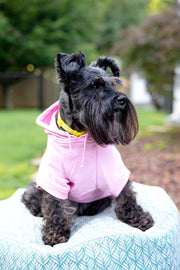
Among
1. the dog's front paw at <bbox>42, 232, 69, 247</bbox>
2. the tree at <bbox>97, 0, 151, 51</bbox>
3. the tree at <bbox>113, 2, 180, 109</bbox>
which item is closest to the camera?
the dog's front paw at <bbox>42, 232, 69, 247</bbox>

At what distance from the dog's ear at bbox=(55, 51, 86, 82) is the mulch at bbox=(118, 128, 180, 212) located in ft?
7.24

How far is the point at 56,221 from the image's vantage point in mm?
2447

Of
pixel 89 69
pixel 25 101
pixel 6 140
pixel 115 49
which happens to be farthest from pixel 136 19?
pixel 89 69

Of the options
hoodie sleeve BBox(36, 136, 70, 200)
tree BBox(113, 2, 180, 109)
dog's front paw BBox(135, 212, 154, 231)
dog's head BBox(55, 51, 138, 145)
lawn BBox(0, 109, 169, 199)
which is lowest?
lawn BBox(0, 109, 169, 199)

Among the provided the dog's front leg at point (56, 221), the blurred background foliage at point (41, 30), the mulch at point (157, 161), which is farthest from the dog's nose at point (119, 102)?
the blurred background foliage at point (41, 30)

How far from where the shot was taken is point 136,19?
24625 mm

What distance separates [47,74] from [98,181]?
13710 mm

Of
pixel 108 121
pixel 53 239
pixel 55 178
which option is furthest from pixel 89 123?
pixel 53 239

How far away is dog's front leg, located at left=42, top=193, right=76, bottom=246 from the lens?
2383mm

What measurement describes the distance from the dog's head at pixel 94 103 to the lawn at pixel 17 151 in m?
0.96

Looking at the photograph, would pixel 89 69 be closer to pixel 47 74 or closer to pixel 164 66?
pixel 164 66

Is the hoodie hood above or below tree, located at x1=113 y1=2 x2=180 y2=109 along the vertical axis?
below

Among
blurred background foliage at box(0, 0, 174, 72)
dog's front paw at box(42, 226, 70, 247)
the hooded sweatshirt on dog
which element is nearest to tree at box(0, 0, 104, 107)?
blurred background foliage at box(0, 0, 174, 72)

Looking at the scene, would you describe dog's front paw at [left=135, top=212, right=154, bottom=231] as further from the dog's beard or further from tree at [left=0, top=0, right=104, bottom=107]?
tree at [left=0, top=0, right=104, bottom=107]
